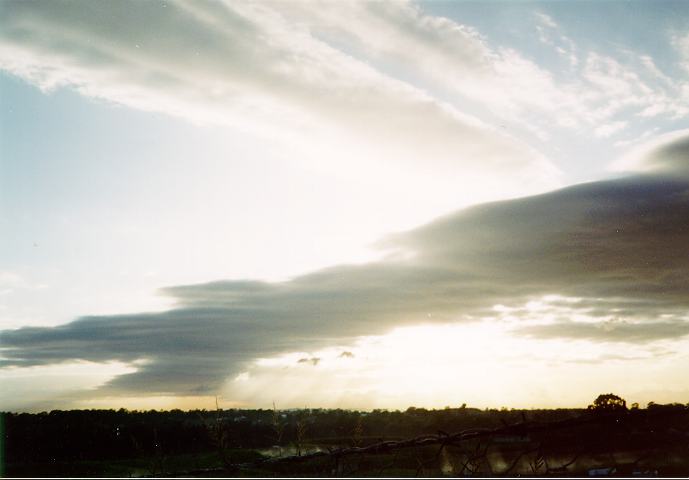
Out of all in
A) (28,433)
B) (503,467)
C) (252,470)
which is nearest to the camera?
(503,467)

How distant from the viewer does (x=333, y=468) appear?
3.70 metres

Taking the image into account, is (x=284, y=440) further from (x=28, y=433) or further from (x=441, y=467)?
(x=28, y=433)

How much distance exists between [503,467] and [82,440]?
6538 cm

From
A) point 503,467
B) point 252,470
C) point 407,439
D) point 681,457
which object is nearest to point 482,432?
point 503,467

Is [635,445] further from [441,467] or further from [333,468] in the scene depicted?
[333,468]

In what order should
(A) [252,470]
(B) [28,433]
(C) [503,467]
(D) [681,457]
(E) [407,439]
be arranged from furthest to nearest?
(B) [28,433]
(A) [252,470]
(E) [407,439]
(C) [503,467]
(D) [681,457]

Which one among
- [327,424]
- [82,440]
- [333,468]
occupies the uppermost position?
[327,424]

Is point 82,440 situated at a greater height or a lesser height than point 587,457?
lesser

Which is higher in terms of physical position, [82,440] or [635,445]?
[635,445]

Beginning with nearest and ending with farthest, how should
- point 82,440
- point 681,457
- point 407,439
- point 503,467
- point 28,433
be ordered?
point 681,457
point 503,467
point 407,439
point 82,440
point 28,433

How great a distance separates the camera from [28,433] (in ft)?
212

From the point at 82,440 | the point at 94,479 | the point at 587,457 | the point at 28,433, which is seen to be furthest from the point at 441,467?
the point at 28,433

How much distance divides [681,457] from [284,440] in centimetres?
270

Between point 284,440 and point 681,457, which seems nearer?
point 681,457
